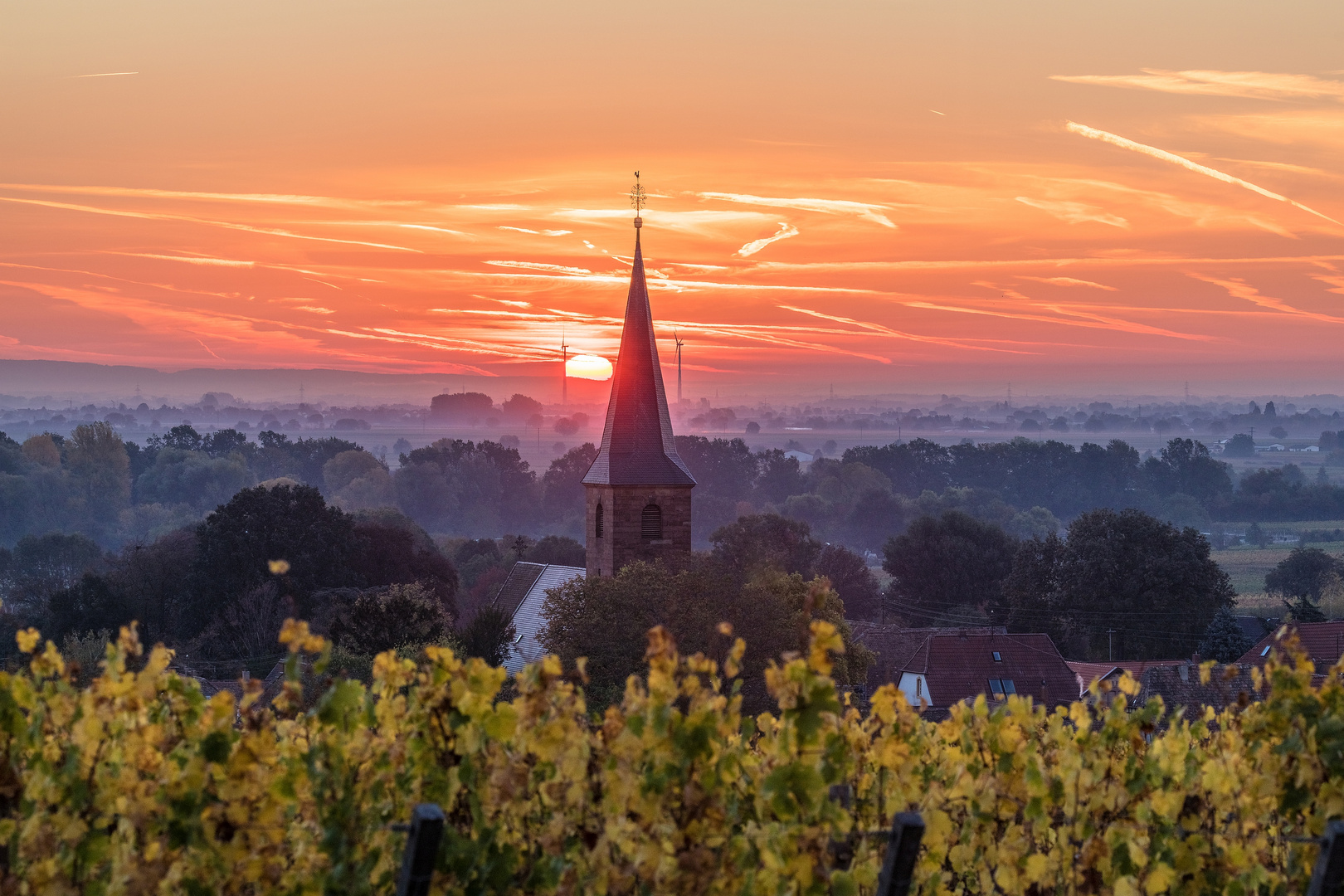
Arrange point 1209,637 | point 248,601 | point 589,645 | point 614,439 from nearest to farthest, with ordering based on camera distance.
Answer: point 589,645, point 614,439, point 248,601, point 1209,637

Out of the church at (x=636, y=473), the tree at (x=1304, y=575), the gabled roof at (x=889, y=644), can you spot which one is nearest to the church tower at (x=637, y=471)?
the church at (x=636, y=473)

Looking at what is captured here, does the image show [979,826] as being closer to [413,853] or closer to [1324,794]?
[1324,794]

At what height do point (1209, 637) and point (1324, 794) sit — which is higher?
point (1324, 794)

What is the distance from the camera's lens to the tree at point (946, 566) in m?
68.6

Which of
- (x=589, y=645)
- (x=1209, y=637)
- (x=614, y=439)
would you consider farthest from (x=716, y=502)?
(x=589, y=645)

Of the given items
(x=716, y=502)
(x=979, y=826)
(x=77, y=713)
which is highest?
(x=77, y=713)

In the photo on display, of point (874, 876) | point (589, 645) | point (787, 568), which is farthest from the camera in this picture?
point (787, 568)

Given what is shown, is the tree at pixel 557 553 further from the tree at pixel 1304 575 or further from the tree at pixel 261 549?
the tree at pixel 1304 575

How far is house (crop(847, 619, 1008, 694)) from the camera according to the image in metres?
48.3

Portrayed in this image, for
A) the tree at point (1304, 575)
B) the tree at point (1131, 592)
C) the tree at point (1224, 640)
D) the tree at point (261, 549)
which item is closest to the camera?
the tree at point (261, 549)

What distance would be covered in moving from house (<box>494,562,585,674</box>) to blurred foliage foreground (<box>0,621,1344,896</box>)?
3234 cm

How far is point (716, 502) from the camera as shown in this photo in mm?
110688

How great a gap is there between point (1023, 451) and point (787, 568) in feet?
263

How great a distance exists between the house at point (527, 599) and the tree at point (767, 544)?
570 inches
